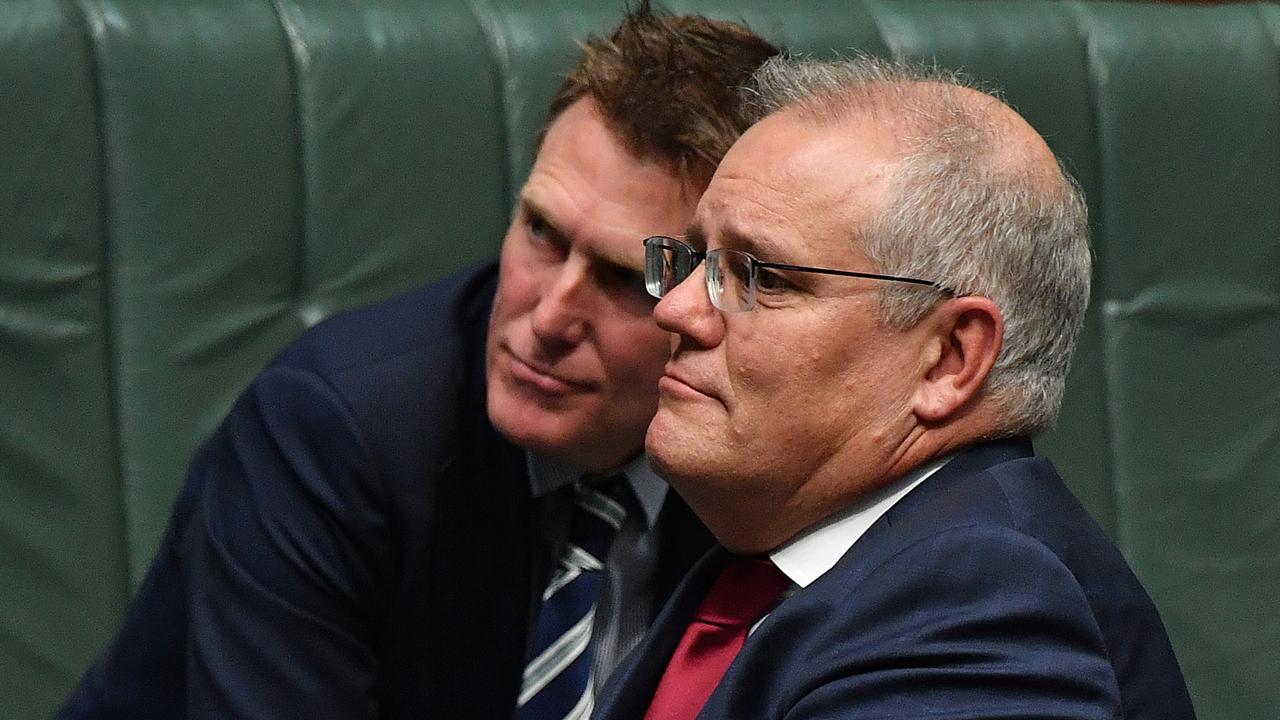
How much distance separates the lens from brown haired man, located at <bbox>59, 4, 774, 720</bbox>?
4.60 ft

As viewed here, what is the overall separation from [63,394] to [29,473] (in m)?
0.10

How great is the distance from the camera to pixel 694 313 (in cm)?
116

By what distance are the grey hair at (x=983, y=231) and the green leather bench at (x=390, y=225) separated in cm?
89

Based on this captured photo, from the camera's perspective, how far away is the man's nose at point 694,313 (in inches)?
45.4

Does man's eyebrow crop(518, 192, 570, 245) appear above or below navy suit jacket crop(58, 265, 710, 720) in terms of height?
above

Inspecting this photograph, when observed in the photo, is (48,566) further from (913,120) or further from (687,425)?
(913,120)

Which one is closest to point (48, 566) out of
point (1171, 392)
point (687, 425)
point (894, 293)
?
point (687, 425)

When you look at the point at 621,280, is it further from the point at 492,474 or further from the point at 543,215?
the point at 492,474

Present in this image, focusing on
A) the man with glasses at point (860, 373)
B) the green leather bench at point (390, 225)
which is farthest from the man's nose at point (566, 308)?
the green leather bench at point (390, 225)

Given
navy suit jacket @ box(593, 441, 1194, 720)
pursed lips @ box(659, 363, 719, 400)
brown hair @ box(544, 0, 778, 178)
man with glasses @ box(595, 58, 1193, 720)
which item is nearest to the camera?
navy suit jacket @ box(593, 441, 1194, 720)

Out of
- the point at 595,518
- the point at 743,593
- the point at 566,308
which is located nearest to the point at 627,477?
the point at 595,518

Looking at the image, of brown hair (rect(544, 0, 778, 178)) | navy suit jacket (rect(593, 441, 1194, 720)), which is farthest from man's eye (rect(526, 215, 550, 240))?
navy suit jacket (rect(593, 441, 1194, 720))

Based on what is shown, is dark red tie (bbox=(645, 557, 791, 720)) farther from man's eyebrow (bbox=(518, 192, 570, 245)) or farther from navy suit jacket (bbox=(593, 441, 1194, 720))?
man's eyebrow (bbox=(518, 192, 570, 245))

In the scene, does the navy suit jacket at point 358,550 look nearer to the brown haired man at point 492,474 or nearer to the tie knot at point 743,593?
the brown haired man at point 492,474
